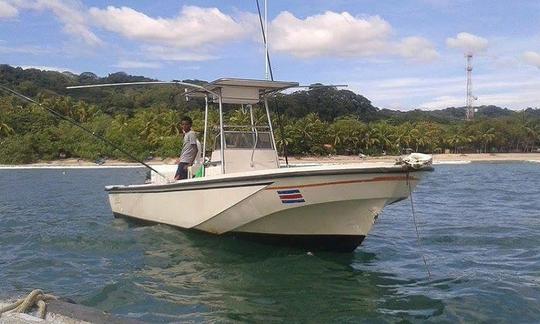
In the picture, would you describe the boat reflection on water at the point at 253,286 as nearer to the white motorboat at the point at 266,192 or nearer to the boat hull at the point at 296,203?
the boat hull at the point at 296,203

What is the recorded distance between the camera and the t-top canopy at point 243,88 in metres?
10.5

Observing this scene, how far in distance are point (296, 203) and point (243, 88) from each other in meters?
3.24

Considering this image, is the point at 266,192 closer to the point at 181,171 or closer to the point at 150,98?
the point at 181,171

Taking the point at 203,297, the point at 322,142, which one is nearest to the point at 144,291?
the point at 203,297

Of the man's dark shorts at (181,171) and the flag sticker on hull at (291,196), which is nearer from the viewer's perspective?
the flag sticker on hull at (291,196)

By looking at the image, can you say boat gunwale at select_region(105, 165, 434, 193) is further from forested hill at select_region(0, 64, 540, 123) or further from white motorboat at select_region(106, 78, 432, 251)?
forested hill at select_region(0, 64, 540, 123)

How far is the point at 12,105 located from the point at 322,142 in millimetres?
51075

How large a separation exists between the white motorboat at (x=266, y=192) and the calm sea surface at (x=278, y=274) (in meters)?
0.41

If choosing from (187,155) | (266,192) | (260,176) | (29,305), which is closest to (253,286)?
(266,192)

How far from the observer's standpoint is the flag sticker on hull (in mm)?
8672

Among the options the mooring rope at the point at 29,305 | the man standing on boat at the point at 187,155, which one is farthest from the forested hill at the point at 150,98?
the mooring rope at the point at 29,305

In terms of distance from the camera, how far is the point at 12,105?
289 ft

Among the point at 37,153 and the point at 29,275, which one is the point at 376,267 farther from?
the point at 37,153

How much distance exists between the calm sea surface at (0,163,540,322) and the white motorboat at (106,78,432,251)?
1.33ft
